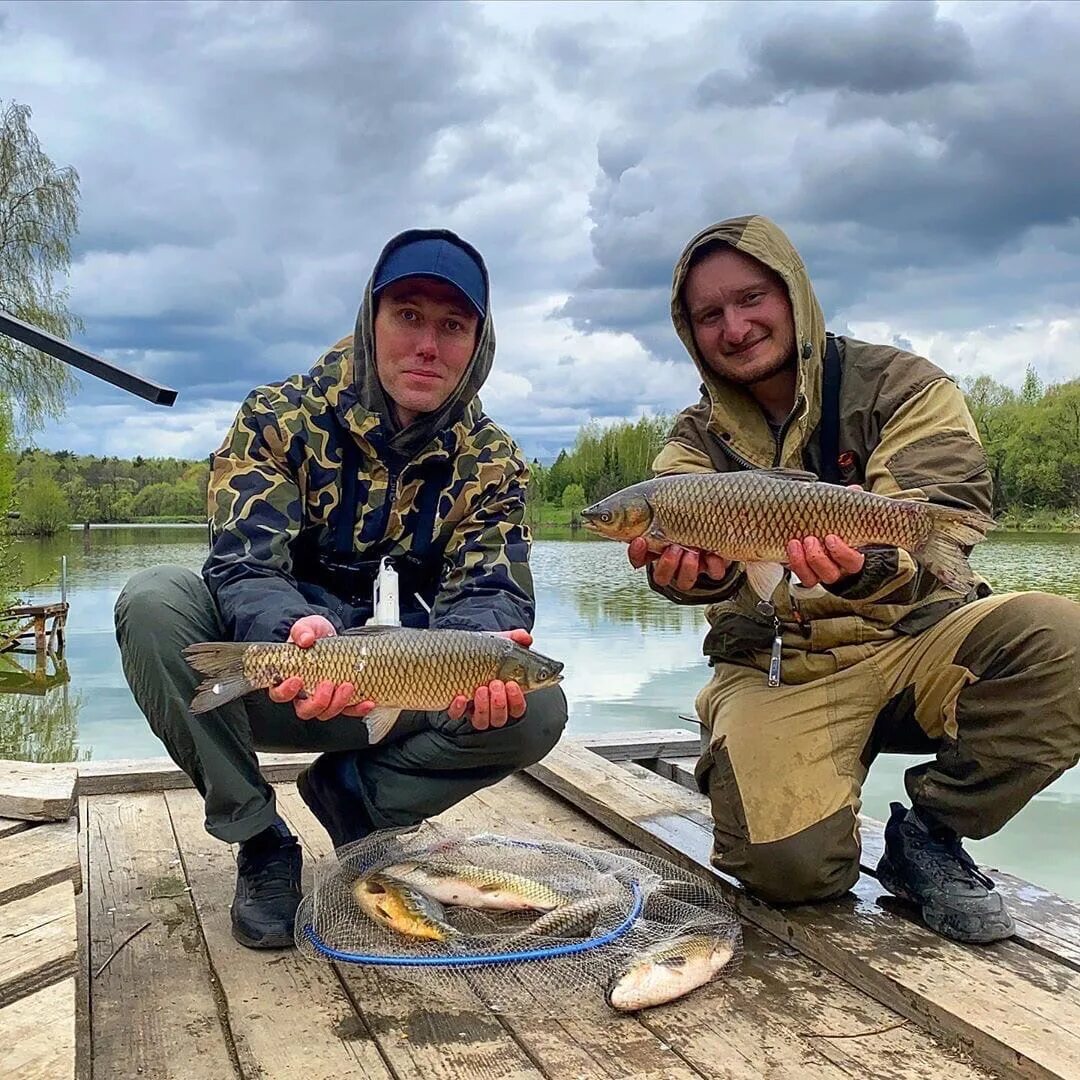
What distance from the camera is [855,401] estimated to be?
8.52 feet

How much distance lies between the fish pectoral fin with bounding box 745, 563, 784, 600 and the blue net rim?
713 mm

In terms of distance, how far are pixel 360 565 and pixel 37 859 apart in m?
0.85

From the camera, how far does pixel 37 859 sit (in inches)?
81.4

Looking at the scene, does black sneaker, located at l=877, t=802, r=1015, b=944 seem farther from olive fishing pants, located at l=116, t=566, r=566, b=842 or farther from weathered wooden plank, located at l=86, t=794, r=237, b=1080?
weathered wooden plank, located at l=86, t=794, r=237, b=1080

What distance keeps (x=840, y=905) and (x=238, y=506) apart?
146 cm

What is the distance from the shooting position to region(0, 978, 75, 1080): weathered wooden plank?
1.29 meters

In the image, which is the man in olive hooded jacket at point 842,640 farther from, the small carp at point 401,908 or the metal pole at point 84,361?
the metal pole at point 84,361

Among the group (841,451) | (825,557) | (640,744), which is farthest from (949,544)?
(640,744)

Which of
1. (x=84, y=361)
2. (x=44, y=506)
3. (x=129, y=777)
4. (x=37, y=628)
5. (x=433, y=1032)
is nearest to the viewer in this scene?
(x=433, y=1032)

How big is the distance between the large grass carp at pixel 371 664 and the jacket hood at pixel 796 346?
3.08 feet

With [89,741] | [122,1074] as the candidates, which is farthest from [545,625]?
[122,1074]

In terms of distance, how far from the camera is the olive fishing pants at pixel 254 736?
215cm

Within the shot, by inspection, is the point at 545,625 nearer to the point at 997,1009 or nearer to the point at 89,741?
the point at 89,741

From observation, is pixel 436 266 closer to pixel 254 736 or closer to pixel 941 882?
pixel 254 736
